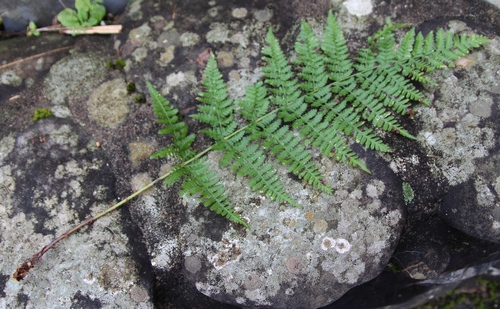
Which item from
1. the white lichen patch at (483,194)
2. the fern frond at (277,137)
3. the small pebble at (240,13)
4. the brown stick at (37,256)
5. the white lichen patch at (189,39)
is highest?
the small pebble at (240,13)

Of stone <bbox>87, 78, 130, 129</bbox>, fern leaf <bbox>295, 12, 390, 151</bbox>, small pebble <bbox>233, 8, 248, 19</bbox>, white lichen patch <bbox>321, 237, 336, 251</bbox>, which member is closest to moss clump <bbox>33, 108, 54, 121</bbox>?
stone <bbox>87, 78, 130, 129</bbox>

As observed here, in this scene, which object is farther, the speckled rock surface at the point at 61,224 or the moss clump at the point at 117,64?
the moss clump at the point at 117,64

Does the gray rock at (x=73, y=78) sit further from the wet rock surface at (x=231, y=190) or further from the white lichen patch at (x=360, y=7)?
the white lichen patch at (x=360, y=7)

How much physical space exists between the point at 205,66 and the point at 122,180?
3.53 feet

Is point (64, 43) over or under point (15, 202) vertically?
over

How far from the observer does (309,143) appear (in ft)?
10.4

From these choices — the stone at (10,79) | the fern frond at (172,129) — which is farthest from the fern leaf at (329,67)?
the stone at (10,79)

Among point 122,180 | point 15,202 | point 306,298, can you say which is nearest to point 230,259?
point 306,298

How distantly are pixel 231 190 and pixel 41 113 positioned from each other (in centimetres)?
157

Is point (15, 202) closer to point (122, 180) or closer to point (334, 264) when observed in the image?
point (122, 180)

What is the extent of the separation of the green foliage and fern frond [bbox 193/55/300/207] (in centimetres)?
119

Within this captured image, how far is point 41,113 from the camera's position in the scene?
329 cm

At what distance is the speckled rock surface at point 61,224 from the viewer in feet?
9.75

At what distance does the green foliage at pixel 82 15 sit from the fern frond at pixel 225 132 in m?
1.19
